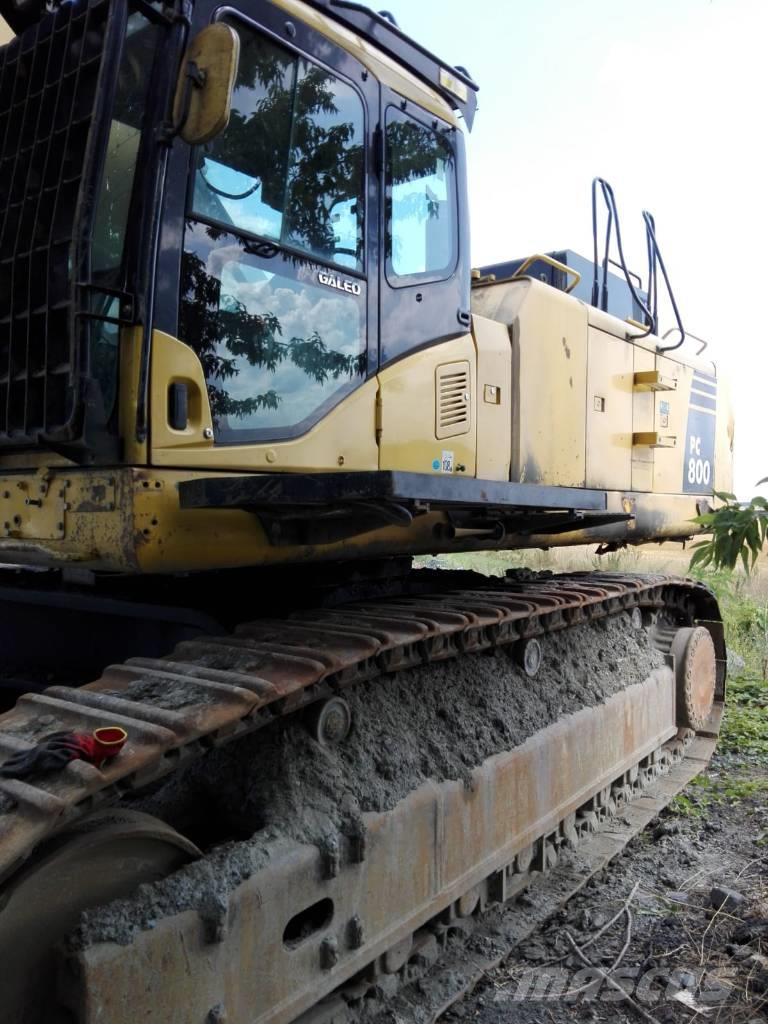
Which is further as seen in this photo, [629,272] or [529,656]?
[629,272]

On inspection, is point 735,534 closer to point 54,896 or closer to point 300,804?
point 300,804

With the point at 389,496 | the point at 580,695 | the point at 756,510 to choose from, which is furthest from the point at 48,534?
the point at 580,695

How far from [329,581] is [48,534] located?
1.26 meters

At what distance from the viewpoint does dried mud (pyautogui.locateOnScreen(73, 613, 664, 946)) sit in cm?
221

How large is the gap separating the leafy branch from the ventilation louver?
99 centimetres

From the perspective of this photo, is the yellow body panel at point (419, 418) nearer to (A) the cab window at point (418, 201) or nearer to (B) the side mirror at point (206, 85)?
(A) the cab window at point (418, 201)

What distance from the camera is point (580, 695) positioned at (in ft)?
13.9

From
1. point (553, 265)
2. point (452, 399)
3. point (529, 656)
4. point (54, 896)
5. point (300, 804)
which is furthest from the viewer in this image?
point (553, 265)

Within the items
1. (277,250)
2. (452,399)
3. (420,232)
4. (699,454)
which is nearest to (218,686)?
(277,250)

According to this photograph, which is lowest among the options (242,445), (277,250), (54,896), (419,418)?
(54,896)

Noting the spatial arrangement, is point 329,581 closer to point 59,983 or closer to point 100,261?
point 100,261

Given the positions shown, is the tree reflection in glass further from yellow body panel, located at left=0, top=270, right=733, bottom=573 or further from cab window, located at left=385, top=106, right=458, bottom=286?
cab window, located at left=385, top=106, right=458, bottom=286

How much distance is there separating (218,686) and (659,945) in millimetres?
2365

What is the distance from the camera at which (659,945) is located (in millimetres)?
3533
